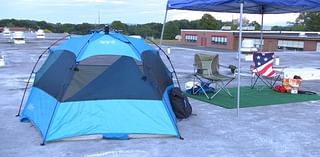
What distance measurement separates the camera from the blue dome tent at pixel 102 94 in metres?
4.84

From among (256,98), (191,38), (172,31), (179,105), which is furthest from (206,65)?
(172,31)

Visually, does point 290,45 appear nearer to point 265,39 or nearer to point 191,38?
point 265,39

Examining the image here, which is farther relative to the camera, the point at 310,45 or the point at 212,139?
the point at 310,45

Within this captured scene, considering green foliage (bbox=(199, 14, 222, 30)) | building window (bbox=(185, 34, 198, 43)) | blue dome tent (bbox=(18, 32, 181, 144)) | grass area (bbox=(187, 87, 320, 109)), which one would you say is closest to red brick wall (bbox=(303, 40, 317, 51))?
building window (bbox=(185, 34, 198, 43))

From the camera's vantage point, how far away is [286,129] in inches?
213

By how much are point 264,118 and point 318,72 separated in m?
5.41

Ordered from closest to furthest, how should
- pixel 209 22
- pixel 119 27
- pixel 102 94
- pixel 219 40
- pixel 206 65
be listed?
pixel 102 94, pixel 119 27, pixel 206 65, pixel 219 40, pixel 209 22

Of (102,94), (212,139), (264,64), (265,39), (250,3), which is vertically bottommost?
(212,139)

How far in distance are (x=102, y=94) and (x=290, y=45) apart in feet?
96.8

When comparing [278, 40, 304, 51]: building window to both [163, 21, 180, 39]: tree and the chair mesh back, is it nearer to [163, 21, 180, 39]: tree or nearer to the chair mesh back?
[163, 21, 180, 39]: tree

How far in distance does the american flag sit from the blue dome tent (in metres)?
3.75

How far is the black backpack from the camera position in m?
5.76

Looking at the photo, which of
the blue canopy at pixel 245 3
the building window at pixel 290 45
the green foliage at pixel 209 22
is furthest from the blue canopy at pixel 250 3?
the green foliage at pixel 209 22

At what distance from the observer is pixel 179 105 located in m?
5.77
